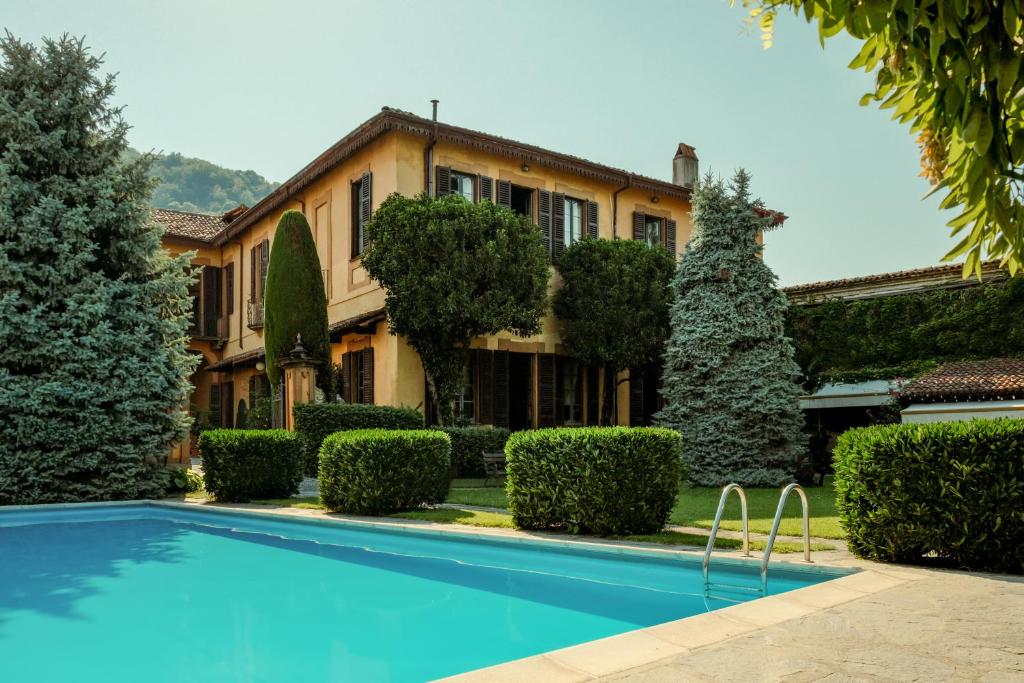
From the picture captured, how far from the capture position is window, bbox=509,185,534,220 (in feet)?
66.6

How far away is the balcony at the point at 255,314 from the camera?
2342 cm

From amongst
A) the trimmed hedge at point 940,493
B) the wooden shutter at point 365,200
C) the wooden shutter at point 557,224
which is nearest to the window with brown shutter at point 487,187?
the wooden shutter at point 557,224

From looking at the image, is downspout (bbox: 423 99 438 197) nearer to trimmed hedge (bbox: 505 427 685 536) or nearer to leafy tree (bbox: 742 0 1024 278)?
trimmed hedge (bbox: 505 427 685 536)

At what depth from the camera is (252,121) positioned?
541 inches

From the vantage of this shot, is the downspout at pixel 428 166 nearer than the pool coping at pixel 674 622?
No

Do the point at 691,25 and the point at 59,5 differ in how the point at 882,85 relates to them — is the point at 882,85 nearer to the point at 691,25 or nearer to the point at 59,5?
the point at 691,25

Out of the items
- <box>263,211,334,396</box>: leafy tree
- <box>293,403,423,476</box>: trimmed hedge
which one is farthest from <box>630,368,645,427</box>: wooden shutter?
<box>263,211,334,396</box>: leafy tree

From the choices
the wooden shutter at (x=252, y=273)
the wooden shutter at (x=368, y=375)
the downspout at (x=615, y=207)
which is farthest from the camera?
the wooden shutter at (x=252, y=273)

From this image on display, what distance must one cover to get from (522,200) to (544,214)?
0.70 metres

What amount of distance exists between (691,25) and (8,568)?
993 centimetres

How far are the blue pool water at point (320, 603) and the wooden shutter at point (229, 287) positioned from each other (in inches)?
701

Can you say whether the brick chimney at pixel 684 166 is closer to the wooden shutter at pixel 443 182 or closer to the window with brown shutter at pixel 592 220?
the window with brown shutter at pixel 592 220

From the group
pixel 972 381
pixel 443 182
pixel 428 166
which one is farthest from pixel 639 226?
pixel 972 381

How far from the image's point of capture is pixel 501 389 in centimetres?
1927
